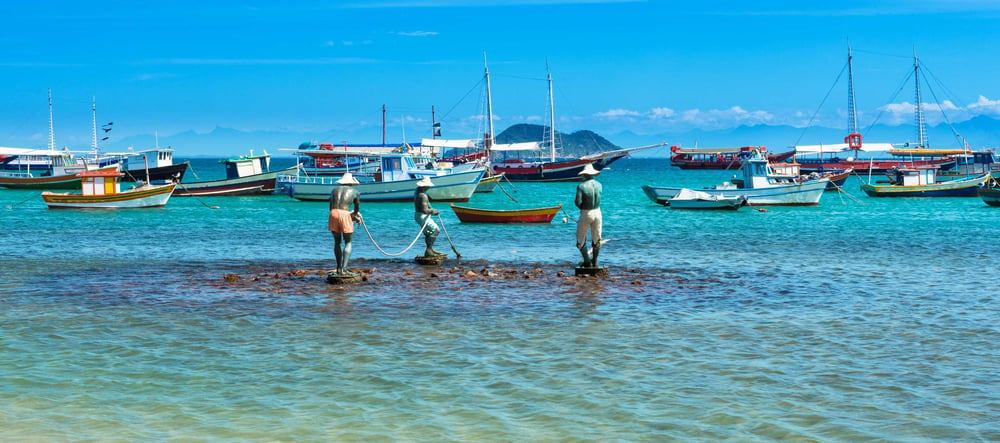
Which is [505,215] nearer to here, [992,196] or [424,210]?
[424,210]

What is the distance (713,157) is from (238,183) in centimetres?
11293

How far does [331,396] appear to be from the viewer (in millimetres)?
8328

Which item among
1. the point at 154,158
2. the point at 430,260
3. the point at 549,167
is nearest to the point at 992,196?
the point at 430,260

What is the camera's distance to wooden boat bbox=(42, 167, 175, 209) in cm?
4319

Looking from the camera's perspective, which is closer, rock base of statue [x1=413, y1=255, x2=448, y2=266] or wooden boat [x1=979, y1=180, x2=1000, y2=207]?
rock base of statue [x1=413, y1=255, x2=448, y2=266]

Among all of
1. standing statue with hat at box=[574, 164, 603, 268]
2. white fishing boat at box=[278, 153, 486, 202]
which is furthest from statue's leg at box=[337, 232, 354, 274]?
white fishing boat at box=[278, 153, 486, 202]

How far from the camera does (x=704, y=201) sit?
143ft

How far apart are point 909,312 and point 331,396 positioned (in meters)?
8.92

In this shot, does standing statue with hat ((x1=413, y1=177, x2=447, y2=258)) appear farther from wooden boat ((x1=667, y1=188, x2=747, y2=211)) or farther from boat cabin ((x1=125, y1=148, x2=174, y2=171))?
boat cabin ((x1=125, y1=148, x2=174, y2=171))

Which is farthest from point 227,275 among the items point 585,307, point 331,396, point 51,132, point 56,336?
point 51,132

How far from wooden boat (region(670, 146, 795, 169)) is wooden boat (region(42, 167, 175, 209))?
112088 millimetres

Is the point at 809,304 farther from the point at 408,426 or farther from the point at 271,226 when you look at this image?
the point at 271,226

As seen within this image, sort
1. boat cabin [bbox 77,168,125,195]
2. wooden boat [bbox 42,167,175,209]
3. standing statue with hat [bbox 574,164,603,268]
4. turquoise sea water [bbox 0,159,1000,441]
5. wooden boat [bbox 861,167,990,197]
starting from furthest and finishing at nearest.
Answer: wooden boat [bbox 861,167,990,197] → boat cabin [bbox 77,168,125,195] → wooden boat [bbox 42,167,175,209] → standing statue with hat [bbox 574,164,603,268] → turquoise sea water [bbox 0,159,1000,441]

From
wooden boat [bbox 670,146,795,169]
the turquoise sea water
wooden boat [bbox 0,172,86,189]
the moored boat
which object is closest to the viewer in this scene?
the turquoise sea water
